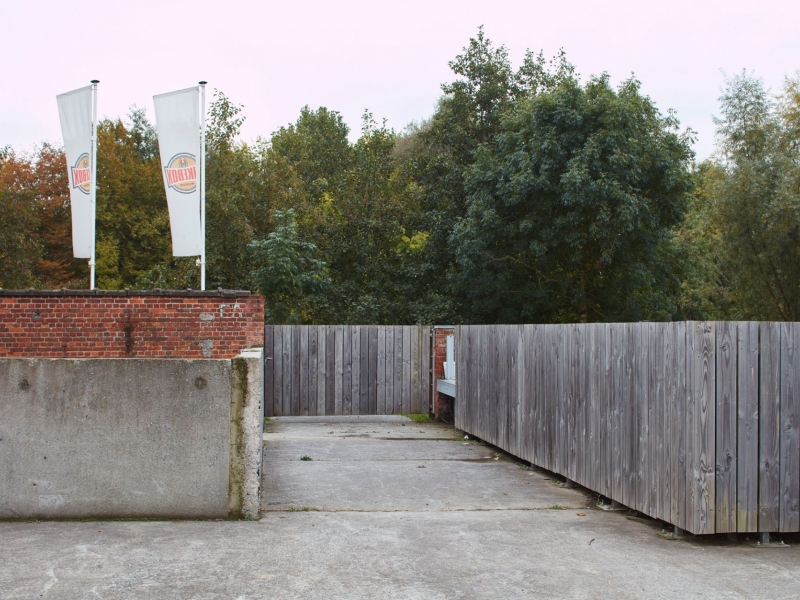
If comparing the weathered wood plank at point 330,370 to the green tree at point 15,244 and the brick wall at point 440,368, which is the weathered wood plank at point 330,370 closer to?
the brick wall at point 440,368

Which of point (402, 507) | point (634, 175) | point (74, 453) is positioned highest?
point (634, 175)

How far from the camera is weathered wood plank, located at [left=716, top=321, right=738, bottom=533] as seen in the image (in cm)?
606

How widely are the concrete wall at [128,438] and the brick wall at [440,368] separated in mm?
9460

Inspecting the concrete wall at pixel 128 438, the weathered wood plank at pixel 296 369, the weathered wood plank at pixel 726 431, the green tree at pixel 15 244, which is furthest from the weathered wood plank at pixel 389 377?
the green tree at pixel 15 244

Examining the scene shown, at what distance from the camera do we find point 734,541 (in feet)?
20.4

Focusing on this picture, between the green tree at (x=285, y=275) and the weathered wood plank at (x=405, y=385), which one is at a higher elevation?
the green tree at (x=285, y=275)

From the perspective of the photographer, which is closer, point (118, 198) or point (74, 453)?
point (74, 453)

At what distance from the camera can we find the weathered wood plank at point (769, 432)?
6156 mm

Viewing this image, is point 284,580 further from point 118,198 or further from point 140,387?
point 118,198

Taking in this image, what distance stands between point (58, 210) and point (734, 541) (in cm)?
3497

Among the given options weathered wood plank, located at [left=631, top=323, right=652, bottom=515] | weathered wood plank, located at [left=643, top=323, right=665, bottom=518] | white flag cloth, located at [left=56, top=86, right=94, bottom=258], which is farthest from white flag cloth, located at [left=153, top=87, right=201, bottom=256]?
weathered wood plank, located at [left=643, top=323, right=665, bottom=518]

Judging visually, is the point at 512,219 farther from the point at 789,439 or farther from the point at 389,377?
the point at 789,439

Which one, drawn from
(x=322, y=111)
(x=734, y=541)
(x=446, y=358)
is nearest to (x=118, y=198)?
(x=322, y=111)

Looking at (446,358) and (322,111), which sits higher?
(322,111)
